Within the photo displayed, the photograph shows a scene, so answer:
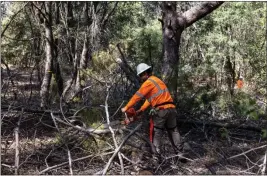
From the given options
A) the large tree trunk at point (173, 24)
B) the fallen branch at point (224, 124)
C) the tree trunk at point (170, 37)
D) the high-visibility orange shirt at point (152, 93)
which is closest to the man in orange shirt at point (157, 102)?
the high-visibility orange shirt at point (152, 93)

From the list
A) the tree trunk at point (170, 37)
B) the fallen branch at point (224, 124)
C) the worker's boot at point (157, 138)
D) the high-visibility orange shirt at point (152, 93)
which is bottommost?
the fallen branch at point (224, 124)

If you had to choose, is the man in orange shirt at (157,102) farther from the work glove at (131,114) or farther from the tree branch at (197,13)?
the tree branch at (197,13)

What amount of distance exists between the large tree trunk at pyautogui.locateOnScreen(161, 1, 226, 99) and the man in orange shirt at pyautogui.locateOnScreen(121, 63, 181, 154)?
2.08m

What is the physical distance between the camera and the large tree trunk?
8633mm

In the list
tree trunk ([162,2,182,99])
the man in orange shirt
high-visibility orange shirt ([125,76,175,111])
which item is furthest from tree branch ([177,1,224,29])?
high-visibility orange shirt ([125,76,175,111])

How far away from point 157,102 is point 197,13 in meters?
3.22

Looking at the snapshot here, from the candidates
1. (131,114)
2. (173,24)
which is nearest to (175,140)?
(131,114)

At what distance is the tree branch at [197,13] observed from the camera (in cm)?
848

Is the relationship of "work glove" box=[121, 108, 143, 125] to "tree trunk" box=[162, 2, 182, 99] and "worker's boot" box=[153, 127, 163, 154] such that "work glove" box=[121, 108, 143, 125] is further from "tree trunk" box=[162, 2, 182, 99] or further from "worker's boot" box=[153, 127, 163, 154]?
"tree trunk" box=[162, 2, 182, 99]

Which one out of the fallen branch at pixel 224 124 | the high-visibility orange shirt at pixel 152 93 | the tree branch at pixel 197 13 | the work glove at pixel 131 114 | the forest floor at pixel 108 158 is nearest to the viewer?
the forest floor at pixel 108 158

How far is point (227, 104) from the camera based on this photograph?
884 centimetres

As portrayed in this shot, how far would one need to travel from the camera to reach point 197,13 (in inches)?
344

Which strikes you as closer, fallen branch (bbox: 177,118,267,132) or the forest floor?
the forest floor

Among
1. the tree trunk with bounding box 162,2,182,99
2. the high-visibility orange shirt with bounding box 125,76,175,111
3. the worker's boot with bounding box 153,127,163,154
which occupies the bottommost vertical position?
the worker's boot with bounding box 153,127,163,154
